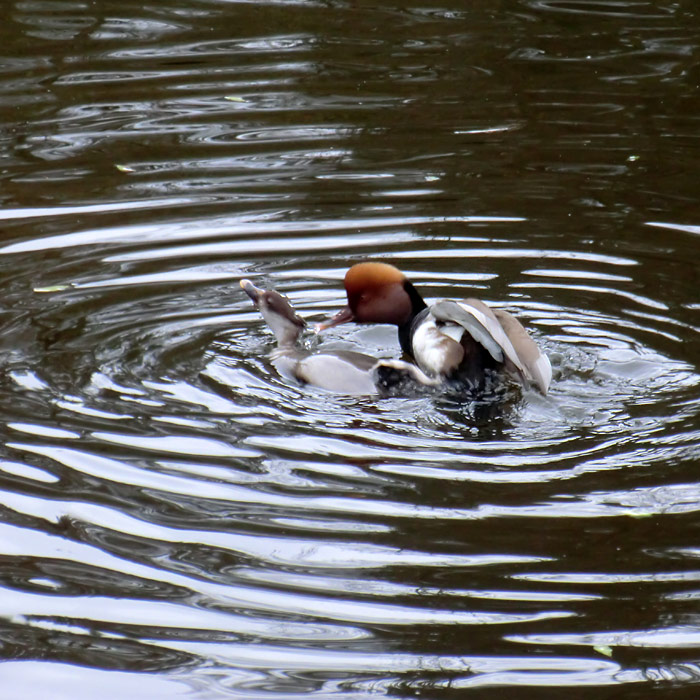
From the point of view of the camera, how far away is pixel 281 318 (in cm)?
633

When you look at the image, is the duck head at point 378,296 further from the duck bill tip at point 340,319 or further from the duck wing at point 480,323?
the duck wing at point 480,323

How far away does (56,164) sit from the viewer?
917cm

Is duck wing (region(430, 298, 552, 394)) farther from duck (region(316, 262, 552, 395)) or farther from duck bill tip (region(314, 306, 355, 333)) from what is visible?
duck bill tip (region(314, 306, 355, 333))

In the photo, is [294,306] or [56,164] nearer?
[294,306]

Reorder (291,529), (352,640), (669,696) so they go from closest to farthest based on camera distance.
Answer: (669,696) → (352,640) → (291,529)

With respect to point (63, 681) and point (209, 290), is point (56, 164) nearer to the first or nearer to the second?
point (209, 290)

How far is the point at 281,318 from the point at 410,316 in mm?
726

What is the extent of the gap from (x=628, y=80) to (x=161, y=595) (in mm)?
8012

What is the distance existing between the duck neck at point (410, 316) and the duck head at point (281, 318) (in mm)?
571

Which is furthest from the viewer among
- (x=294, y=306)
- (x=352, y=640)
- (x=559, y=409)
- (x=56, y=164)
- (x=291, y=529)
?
(x=56, y=164)

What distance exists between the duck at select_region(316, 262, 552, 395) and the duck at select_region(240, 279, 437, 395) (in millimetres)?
162

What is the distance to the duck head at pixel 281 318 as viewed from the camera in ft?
20.7

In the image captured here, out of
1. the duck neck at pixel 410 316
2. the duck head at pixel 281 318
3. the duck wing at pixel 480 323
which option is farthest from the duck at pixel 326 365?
the duck neck at pixel 410 316

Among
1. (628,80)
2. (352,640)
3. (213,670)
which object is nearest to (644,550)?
(352,640)
